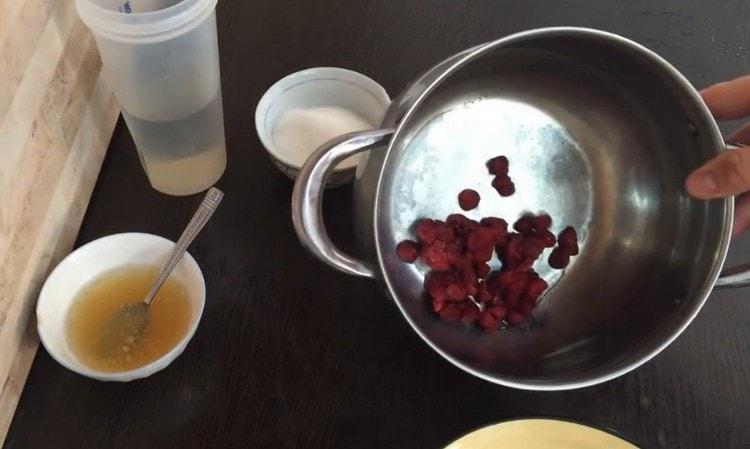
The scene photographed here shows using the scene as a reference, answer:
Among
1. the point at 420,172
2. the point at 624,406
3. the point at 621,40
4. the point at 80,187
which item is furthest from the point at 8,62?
the point at 624,406

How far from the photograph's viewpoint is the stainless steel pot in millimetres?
615

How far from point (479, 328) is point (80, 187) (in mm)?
428

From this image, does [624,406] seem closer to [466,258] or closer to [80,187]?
[466,258]

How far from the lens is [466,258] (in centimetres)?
70

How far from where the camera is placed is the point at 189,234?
0.68m

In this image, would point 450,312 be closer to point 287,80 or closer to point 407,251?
point 407,251

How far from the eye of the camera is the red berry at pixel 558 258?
0.74 meters

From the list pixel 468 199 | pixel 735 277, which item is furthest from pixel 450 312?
pixel 735 277

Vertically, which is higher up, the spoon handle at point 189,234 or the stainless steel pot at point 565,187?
the stainless steel pot at point 565,187

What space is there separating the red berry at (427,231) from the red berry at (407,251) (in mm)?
12

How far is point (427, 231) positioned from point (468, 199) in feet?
0.21

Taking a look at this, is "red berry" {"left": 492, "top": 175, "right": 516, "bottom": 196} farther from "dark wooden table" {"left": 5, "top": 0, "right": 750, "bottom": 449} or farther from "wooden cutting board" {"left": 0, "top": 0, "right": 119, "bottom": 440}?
"wooden cutting board" {"left": 0, "top": 0, "right": 119, "bottom": 440}

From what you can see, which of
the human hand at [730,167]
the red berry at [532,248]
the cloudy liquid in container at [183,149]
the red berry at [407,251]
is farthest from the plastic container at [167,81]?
the human hand at [730,167]

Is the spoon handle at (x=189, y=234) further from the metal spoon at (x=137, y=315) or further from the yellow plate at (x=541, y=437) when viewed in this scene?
the yellow plate at (x=541, y=437)
